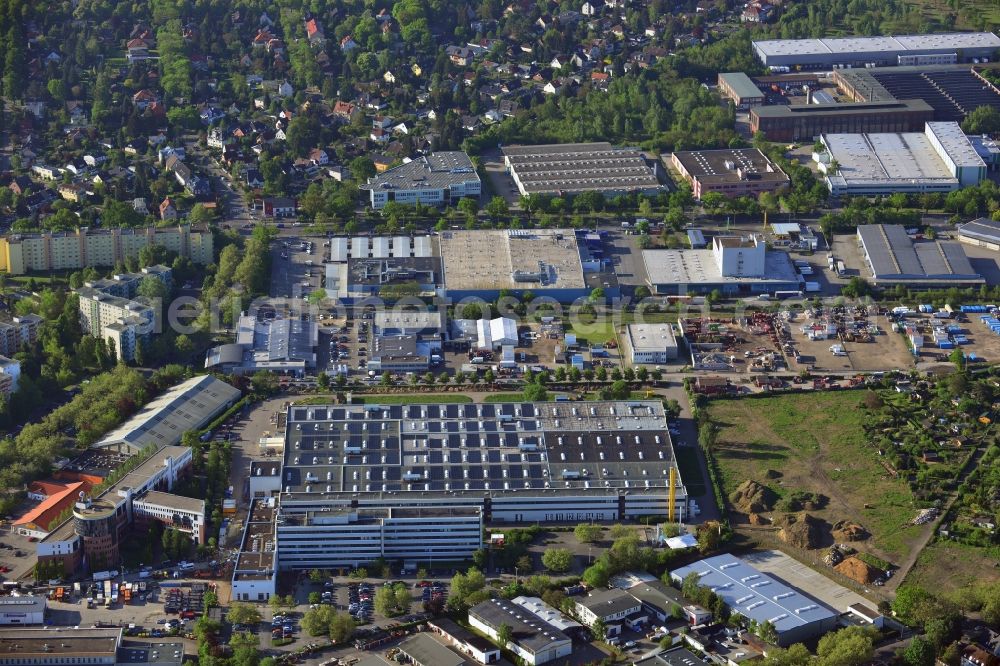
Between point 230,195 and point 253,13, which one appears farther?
point 253,13

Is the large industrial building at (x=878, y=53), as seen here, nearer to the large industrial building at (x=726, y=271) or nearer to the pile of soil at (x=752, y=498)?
the large industrial building at (x=726, y=271)

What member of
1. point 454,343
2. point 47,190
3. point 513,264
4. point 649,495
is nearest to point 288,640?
point 649,495

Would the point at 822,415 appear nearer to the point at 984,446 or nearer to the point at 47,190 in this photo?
the point at 984,446

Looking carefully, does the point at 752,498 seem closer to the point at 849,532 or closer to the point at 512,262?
the point at 849,532

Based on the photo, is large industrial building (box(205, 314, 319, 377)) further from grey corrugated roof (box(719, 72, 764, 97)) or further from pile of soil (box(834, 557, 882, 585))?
grey corrugated roof (box(719, 72, 764, 97))

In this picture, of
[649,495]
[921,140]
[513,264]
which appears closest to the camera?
[649,495]

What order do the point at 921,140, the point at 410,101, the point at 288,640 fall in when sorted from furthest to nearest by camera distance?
the point at 410,101
the point at 921,140
the point at 288,640

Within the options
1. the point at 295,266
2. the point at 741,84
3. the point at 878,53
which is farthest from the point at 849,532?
the point at 878,53
